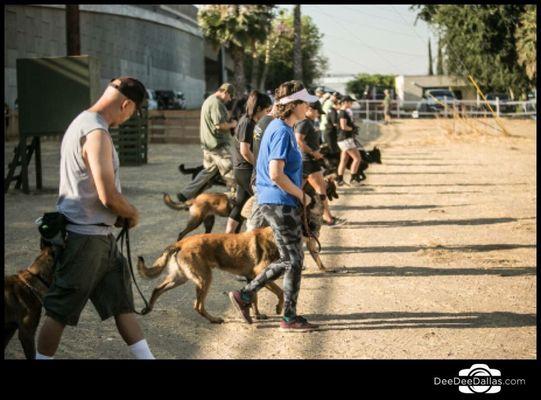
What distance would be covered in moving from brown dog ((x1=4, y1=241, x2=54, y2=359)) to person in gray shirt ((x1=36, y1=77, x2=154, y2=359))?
52cm

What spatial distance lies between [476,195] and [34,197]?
7746mm

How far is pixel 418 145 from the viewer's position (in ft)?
97.1

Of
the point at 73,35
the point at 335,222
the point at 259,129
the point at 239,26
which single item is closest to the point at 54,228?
the point at 259,129

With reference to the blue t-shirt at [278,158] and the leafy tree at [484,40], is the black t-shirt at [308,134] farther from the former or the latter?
the leafy tree at [484,40]

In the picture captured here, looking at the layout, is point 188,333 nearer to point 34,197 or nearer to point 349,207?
point 349,207

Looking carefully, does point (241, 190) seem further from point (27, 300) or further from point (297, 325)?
point (27, 300)

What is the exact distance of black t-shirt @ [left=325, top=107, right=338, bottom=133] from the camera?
15.5 metres

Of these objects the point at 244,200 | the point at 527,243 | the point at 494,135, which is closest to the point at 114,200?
the point at 244,200

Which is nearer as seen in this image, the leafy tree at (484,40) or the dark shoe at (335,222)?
the dark shoe at (335,222)

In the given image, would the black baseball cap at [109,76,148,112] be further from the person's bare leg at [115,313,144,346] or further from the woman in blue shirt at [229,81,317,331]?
the woman in blue shirt at [229,81,317,331]

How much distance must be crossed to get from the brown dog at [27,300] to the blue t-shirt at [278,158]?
5.68 feet
